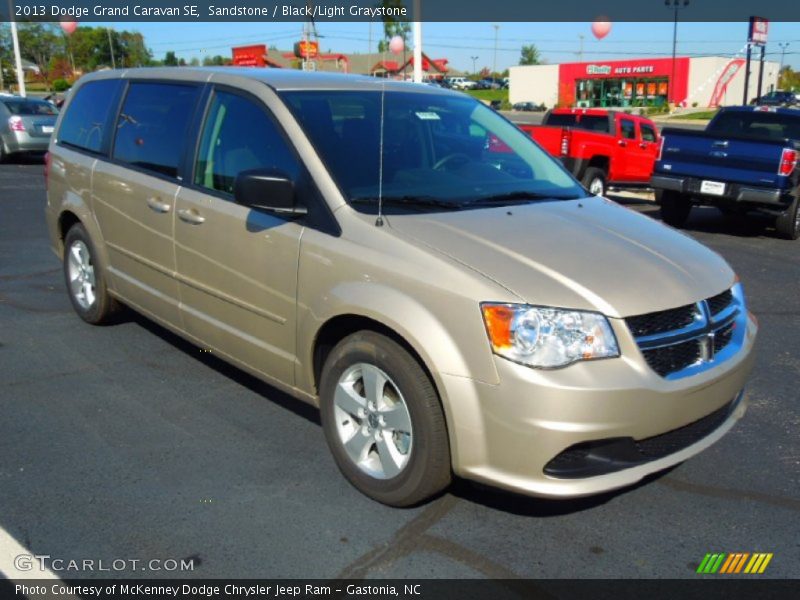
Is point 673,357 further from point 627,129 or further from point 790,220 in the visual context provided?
point 627,129

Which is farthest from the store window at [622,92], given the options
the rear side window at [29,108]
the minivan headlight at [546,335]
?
the minivan headlight at [546,335]

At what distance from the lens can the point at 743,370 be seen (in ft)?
11.3

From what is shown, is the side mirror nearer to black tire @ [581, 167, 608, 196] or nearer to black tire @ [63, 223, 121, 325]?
black tire @ [63, 223, 121, 325]

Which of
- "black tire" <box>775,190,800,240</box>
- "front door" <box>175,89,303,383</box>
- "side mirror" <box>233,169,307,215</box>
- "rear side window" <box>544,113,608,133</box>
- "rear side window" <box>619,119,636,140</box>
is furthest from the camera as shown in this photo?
"rear side window" <box>544,113,608,133</box>

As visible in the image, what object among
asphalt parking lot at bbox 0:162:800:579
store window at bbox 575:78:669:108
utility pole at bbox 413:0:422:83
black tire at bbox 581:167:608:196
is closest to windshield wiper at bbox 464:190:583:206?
asphalt parking lot at bbox 0:162:800:579

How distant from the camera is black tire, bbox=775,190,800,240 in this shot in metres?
10.3

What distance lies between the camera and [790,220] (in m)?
10.4

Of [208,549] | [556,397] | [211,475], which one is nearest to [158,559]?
[208,549]

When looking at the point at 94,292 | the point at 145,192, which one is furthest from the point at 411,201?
the point at 94,292

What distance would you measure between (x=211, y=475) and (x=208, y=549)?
617 millimetres

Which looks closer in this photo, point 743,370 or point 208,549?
point 208,549

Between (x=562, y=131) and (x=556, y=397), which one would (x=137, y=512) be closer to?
(x=556, y=397)

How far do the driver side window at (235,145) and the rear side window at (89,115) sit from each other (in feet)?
4.69

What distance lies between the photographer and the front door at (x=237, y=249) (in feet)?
12.2
